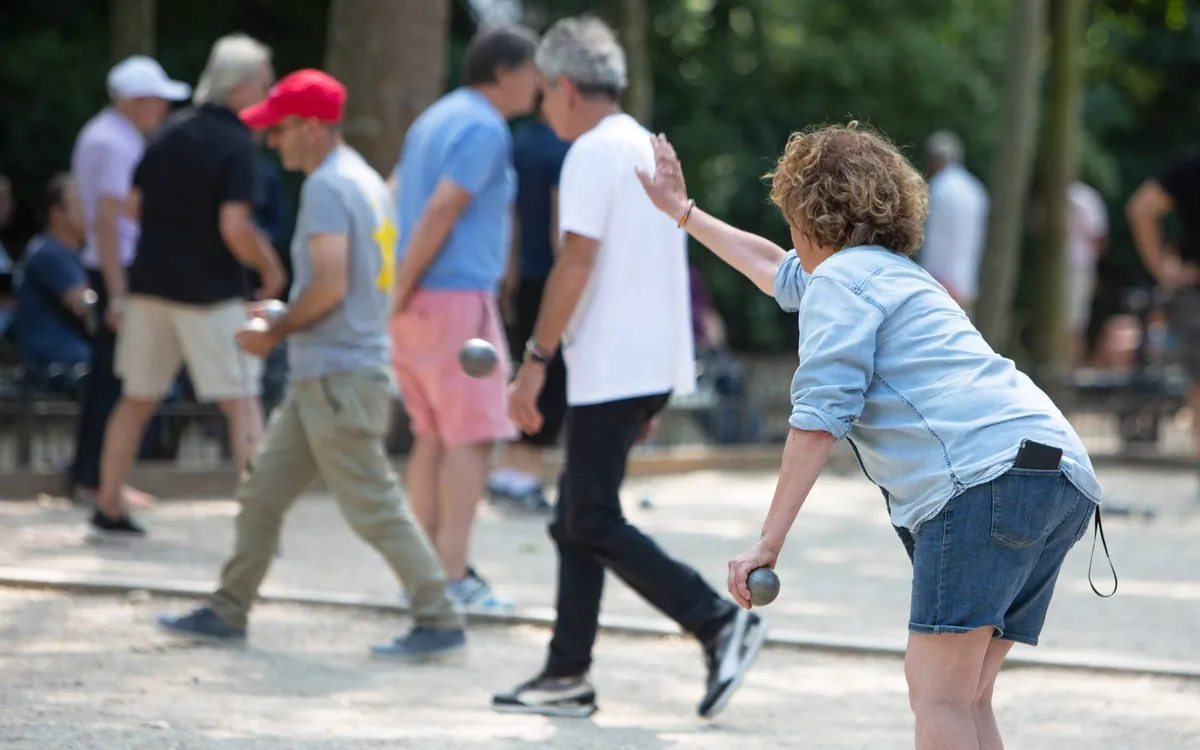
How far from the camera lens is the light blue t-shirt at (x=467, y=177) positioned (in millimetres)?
7203

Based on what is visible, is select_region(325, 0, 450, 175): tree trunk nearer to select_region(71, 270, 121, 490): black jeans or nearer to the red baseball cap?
select_region(71, 270, 121, 490): black jeans

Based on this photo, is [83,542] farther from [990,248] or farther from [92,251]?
[990,248]

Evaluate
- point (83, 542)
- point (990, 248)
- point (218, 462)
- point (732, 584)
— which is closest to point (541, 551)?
point (83, 542)

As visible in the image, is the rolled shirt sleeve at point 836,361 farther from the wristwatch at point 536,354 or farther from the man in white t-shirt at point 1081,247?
the man in white t-shirt at point 1081,247

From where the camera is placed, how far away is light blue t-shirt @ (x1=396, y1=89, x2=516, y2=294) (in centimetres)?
720

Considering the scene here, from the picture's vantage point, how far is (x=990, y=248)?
56.6 ft

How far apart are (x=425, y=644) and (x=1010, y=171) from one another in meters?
11.8

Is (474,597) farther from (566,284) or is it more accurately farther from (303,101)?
(303,101)

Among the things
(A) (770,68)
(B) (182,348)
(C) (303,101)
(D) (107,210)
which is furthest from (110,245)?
(A) (770,68)

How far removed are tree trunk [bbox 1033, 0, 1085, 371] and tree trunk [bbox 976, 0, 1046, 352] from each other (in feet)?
4.64

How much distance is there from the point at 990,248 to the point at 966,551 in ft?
45.1

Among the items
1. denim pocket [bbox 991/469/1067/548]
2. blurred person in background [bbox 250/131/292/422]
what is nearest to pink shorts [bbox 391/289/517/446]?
denim pocket [bbox 991/469/1067/548]

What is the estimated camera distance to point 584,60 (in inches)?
233

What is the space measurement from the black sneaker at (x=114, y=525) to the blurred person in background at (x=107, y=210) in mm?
880
